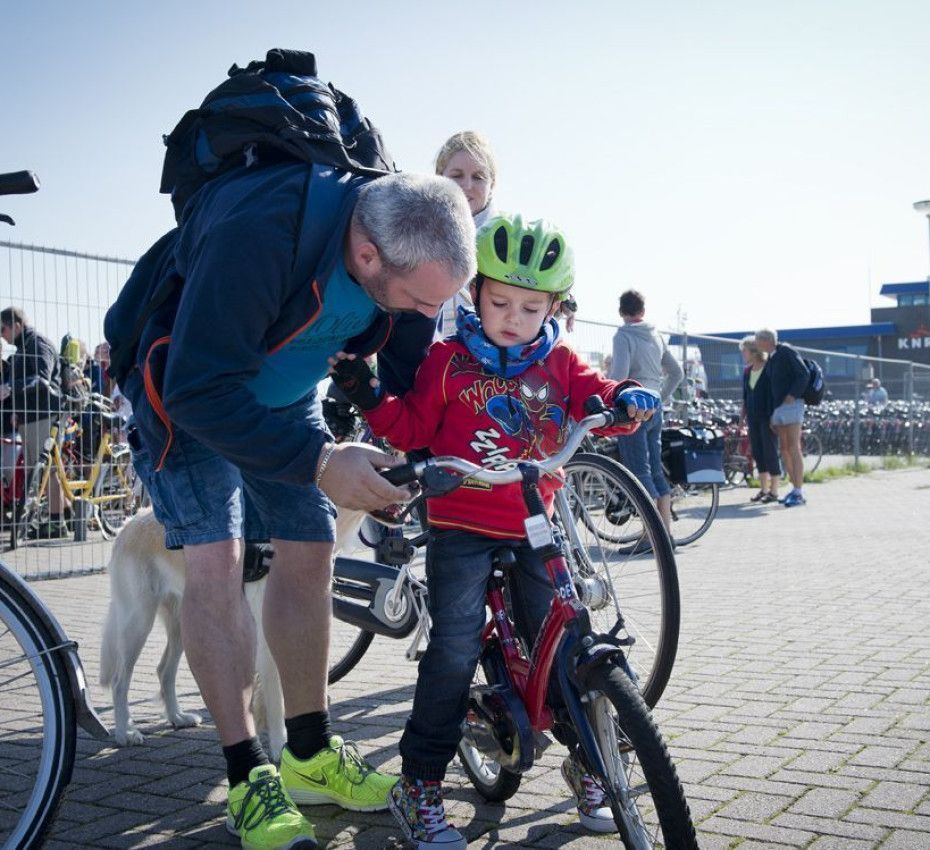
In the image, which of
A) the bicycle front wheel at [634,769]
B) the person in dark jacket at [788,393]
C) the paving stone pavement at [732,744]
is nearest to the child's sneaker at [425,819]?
the paving stone pavement at [732,744]

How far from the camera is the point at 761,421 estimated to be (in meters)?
14.8

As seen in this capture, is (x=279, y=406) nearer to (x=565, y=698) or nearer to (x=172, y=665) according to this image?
(x=565, y=698)

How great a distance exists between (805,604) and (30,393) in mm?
5972

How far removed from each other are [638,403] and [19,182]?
165 cm

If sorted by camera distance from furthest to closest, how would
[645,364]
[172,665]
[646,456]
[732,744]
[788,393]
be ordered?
[788,393] < [645,364] < [646,456] < [172,665] < [732,744]

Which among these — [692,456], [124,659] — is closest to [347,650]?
[124,659]

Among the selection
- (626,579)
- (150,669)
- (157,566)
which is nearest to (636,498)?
(626,579)

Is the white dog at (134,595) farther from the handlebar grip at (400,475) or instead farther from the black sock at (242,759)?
the handlebar grip at (400,475)

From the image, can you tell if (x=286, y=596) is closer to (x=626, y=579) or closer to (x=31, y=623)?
(x=31, y=623)

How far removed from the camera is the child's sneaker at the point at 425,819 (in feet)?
9.89

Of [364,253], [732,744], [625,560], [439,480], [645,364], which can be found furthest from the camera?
[645,364]

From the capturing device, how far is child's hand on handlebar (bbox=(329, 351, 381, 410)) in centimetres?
315

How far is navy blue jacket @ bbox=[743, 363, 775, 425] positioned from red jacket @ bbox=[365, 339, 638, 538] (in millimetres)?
11873

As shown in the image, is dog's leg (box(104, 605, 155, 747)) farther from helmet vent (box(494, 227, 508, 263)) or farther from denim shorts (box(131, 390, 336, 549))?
helmet vent (box(494, 227, 508, 263))
